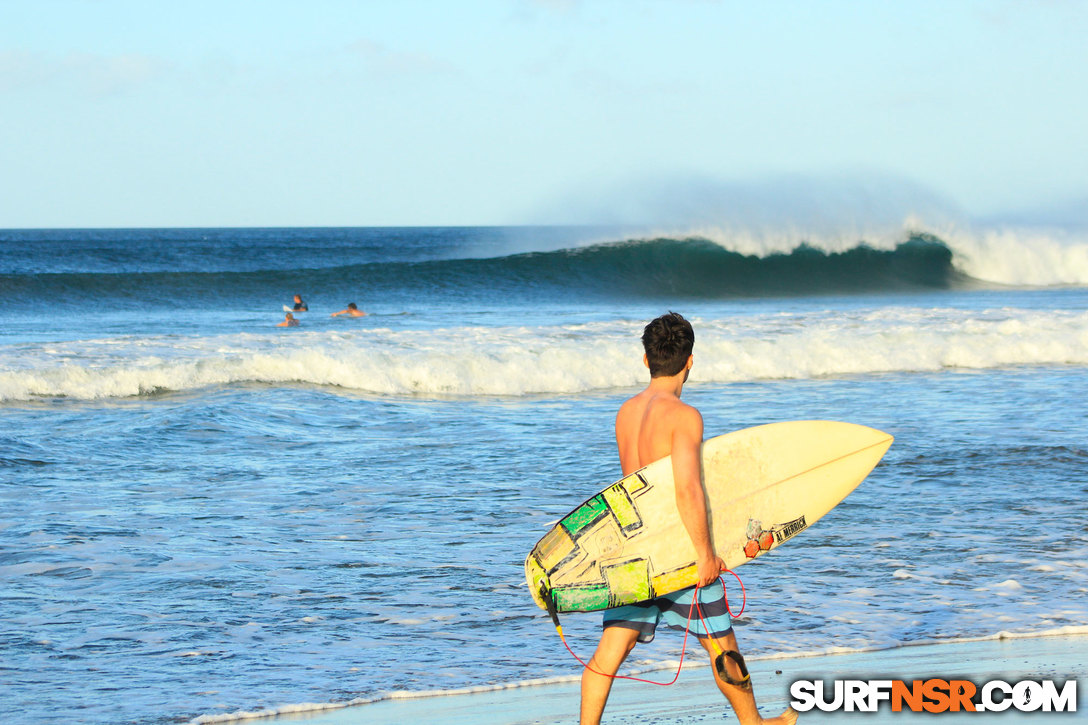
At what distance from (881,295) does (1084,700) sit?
25.8 metres

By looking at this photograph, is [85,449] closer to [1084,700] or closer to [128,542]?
[128,542]

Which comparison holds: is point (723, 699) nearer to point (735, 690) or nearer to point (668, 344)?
point (735, 690)

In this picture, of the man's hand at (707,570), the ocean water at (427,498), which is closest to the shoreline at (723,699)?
the ocean water at (427,498)

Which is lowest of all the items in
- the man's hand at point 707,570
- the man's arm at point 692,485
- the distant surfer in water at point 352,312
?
the man's hand at point 707,570

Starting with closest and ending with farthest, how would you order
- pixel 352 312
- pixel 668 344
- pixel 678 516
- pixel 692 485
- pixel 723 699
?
pixel 692 485 < pixel 668 344 < pixel 678 516 < pixel 723 699 < pixel 352 312

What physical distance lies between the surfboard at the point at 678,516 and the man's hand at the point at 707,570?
0.27 ft

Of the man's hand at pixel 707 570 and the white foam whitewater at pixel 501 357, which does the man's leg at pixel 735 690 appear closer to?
the man's hand at pixel 707 570

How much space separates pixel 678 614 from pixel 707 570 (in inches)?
8.7

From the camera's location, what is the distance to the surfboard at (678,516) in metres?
3.04

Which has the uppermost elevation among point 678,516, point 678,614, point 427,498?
point 678,516

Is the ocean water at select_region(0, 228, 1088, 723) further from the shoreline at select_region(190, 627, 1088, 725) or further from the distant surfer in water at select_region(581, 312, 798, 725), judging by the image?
the distant surfer in water at select_region(581, 312, 798, 725)

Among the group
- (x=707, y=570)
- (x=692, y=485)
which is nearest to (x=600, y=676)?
(x=707, y=570)

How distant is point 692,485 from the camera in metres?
2.85

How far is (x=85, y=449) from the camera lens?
791 centimetres
